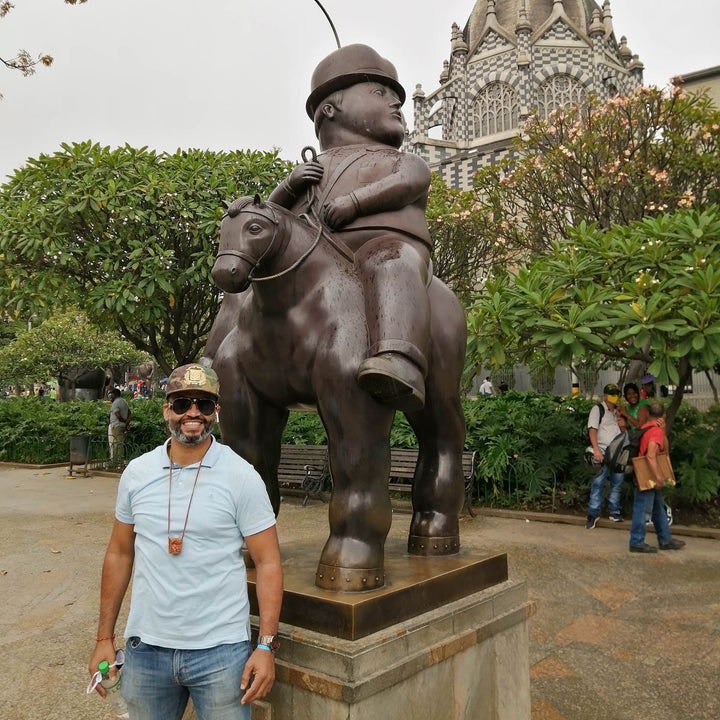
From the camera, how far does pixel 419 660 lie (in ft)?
7.29

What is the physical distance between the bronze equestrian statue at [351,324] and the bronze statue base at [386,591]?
8 centimetres

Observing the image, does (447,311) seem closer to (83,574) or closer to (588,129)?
(83,574)

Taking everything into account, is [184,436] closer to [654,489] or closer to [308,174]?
[308,174]

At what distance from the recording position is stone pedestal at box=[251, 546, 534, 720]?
2.05 m

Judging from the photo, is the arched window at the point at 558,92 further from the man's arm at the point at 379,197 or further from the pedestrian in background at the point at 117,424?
the man's arm at the point at 379,197

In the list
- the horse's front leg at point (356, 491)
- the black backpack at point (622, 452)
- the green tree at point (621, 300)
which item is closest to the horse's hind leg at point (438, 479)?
the horse's front leg at point (356, 491)

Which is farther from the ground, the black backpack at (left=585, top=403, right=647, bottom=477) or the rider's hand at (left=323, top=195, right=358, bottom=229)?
the rider's hand at (left=323, top=195, right=358, bottom=229)

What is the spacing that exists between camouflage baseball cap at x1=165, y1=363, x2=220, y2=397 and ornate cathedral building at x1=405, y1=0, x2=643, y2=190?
30.7 m

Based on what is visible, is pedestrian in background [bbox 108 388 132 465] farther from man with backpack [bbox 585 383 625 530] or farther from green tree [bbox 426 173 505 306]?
man with backpack [bbox 585 383 625 530]

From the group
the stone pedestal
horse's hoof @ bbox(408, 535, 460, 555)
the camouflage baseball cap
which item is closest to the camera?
the camouflage baseball cap

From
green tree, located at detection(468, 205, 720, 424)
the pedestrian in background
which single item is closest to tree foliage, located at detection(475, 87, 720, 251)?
green tree, located at detection(468, 205, 720, 424)

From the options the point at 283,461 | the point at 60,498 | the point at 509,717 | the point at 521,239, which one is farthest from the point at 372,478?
the point at 521,239

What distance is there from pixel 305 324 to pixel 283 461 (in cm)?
819

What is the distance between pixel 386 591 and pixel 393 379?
0.72 m
